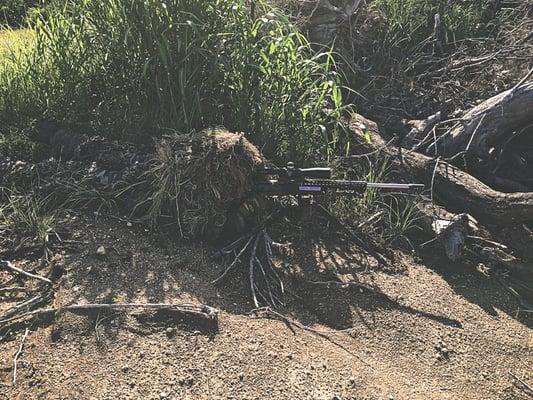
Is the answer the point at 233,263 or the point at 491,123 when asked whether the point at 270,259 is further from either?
the point at 491,123

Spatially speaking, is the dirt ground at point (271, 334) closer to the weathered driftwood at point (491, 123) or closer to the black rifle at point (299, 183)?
the black rifle at point (299, 183)

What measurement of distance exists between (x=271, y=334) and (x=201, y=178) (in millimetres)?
872

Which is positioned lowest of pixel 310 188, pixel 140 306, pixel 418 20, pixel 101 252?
pixel 140 306

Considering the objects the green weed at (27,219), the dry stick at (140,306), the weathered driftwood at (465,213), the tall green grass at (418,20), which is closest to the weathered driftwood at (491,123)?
the weathered driftwood at (465,213)

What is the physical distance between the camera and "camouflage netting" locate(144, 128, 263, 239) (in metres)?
2.71

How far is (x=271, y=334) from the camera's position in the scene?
2.36 metres

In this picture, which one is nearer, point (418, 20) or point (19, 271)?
point (19, 271)

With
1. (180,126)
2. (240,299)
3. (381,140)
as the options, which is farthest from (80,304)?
(381,140)

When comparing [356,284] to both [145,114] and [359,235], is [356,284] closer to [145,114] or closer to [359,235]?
[359,235]

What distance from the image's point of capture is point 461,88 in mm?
3914

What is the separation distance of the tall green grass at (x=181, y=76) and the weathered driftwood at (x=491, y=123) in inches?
33.5

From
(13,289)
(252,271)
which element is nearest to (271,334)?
(252,271)

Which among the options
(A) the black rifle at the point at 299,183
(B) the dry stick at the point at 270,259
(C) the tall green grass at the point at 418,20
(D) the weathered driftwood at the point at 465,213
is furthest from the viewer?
(C) the tall green grass at the point at 418,20

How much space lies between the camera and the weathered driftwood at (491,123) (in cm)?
330
